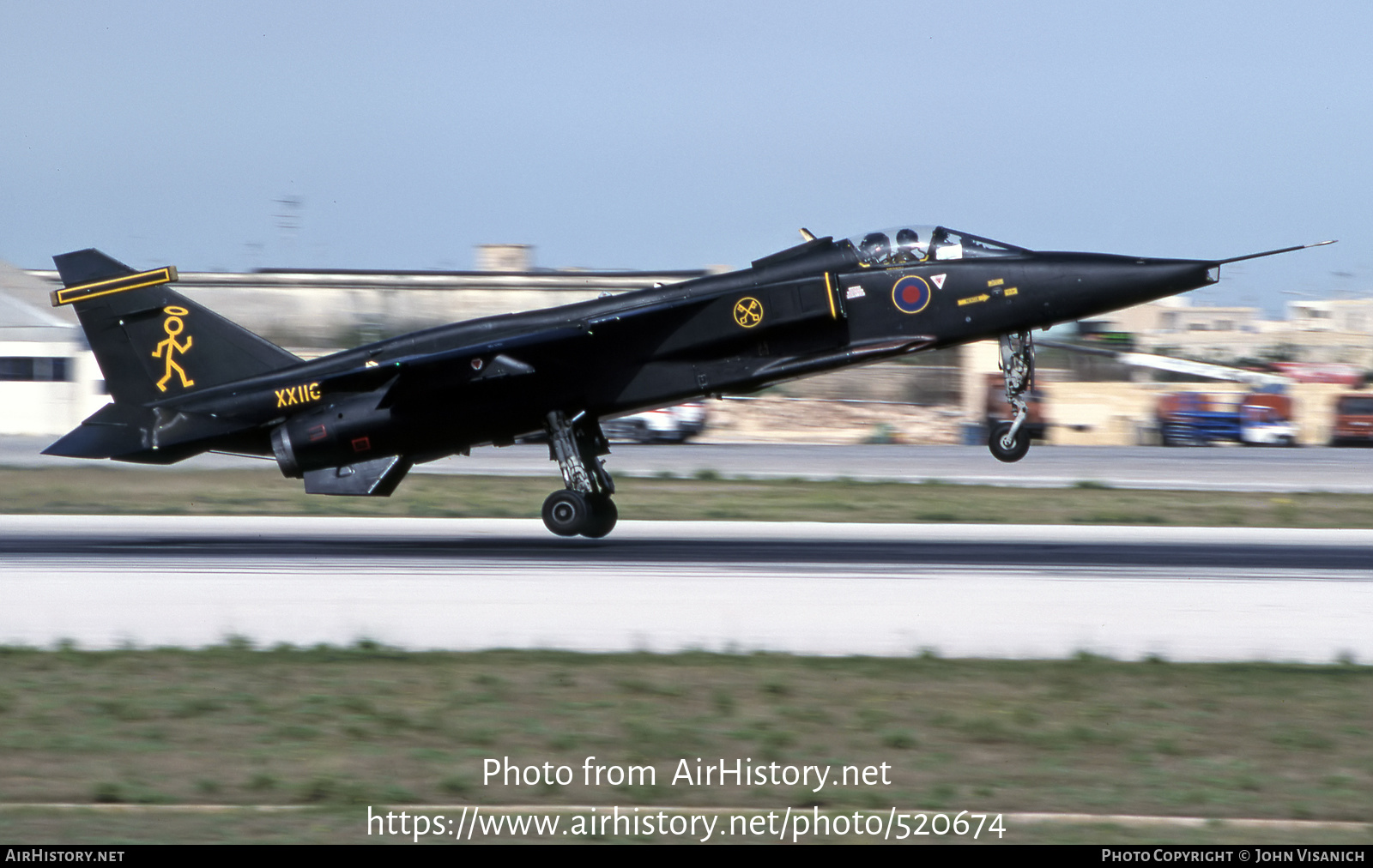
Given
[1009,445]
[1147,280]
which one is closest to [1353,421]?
[1147,280]

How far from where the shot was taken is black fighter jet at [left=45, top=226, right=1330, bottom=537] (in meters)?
16.0

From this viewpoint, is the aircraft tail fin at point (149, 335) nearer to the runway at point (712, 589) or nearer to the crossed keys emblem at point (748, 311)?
the runway at point (712, 589)

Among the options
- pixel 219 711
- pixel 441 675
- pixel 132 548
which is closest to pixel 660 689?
pixel 441 675

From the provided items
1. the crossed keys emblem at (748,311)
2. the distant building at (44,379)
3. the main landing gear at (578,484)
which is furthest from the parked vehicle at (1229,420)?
the distant building at (44,379)

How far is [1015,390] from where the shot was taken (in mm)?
15930

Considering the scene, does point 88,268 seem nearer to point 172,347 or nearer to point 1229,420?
point 172,347

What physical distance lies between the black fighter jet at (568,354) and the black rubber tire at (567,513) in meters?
0.03

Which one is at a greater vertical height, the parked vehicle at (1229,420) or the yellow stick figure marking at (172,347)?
the yellow stick figure marking at (172,347)

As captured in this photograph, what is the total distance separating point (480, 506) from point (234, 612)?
11.4 metres

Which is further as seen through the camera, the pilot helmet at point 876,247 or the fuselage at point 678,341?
the pilot helmet at point 876,247

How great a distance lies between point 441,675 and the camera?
31.6ft

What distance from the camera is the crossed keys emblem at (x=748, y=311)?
16.4 metres

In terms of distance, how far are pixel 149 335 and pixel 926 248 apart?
35.3 feet

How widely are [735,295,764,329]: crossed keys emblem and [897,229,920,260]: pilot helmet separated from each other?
6.16 ft
